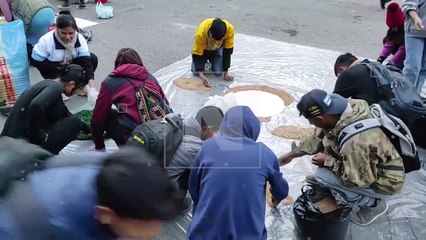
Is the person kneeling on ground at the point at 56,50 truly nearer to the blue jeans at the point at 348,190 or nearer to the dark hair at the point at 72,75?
the dark hair at the point at 72,75

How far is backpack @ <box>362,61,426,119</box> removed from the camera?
11.1 ft

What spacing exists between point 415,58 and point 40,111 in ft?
10.7

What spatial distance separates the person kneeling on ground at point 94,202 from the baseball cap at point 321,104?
56.0 inches

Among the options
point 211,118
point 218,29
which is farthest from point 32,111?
point 218,29

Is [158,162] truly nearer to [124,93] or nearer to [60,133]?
[124,93]

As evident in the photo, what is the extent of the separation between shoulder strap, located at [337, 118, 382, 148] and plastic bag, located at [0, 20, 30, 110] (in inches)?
115

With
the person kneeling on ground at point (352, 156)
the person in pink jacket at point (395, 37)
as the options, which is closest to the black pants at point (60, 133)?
the person kneeling on ground at point (352, 156)

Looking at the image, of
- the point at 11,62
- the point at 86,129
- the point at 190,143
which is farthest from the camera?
the point at 11,62

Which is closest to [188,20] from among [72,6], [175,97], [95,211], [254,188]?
[72,6]

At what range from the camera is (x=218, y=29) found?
15.2 ft

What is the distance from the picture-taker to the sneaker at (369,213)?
10.2ft

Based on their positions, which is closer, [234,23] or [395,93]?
[395,93]

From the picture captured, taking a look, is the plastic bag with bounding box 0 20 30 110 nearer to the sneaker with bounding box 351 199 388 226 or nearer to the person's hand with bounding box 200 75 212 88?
the person's hand with bounding box 200 75 212 88

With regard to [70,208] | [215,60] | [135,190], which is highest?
[135,190]
